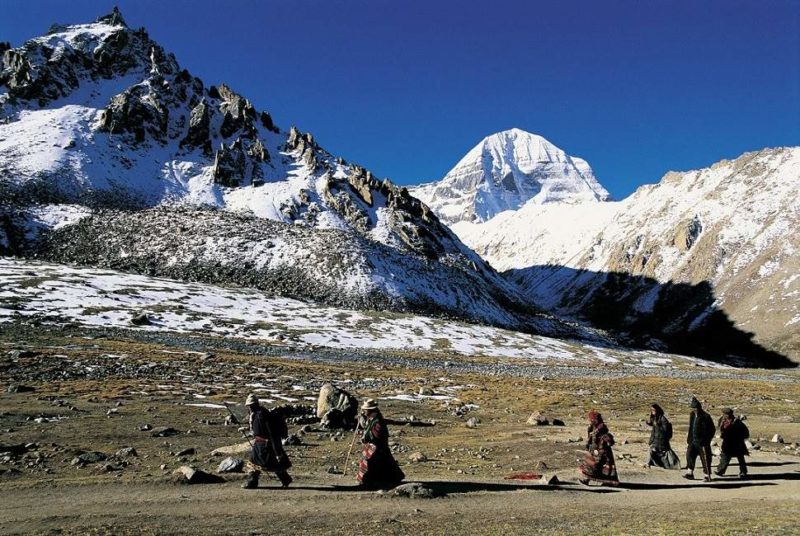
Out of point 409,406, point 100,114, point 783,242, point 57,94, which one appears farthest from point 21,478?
point 783,242

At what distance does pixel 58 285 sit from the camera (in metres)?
77.1

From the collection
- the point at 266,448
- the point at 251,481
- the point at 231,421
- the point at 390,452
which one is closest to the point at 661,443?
the point at 390,452

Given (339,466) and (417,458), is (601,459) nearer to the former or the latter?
(417,458)

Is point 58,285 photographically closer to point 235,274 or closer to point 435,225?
point 235,274

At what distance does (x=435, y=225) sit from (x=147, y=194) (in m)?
88.9

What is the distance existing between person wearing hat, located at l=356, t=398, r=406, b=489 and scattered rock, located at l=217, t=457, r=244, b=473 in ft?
14.3

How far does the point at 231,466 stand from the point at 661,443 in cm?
1632

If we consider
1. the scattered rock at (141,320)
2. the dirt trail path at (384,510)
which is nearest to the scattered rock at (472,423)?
the dirt trail path at (384,510)

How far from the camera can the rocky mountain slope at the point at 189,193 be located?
107625 mm

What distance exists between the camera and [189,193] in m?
138

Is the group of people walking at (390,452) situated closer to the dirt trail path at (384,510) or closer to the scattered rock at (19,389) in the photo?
the dirt trail path at (384,510)

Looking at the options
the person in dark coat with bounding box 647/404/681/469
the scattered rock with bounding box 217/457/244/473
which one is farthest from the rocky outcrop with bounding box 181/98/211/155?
the person in dark coat with bounding box 647/404/681/469

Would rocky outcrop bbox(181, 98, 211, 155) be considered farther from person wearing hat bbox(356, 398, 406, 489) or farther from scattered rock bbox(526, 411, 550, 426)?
person wearing hat bbox(356, 398, 406, 489)

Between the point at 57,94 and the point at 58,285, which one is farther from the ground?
the point at 57,94
